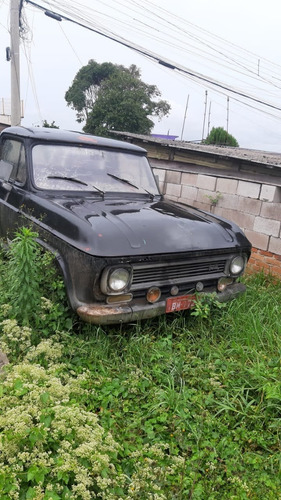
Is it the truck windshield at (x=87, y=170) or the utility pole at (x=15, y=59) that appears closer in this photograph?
the truck windshield at (x=87, y=170)

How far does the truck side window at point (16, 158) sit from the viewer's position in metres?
3.97

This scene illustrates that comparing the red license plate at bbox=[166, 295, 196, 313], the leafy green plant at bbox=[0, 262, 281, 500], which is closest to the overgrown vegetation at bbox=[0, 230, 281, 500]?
the leafy green plant at bbox=[0, 262, 281, 500]

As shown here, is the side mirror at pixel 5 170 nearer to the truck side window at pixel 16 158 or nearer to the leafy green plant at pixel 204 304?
the truck side window at pixel 16 158

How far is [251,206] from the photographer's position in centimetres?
547

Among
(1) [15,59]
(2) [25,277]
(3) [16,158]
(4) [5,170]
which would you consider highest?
(1) [15,59]

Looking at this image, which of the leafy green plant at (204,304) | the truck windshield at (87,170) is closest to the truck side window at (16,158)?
the truck windshield at (87,170)

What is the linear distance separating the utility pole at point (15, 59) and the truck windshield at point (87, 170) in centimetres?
872

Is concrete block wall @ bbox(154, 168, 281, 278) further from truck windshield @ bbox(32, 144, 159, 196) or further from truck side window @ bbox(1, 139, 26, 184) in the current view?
truck side window @ bbox(1, 139, 26, 184)

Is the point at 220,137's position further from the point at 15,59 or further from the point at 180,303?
the point at 180,303

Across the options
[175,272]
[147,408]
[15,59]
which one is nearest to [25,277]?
[175,272]

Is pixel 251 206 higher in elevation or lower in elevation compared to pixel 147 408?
higher

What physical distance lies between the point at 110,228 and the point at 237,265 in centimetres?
150

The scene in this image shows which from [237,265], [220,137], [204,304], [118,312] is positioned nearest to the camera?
[118,312]

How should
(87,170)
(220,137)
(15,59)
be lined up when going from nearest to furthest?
1. (87,170)
2. (15,59)
3. (220,137)
